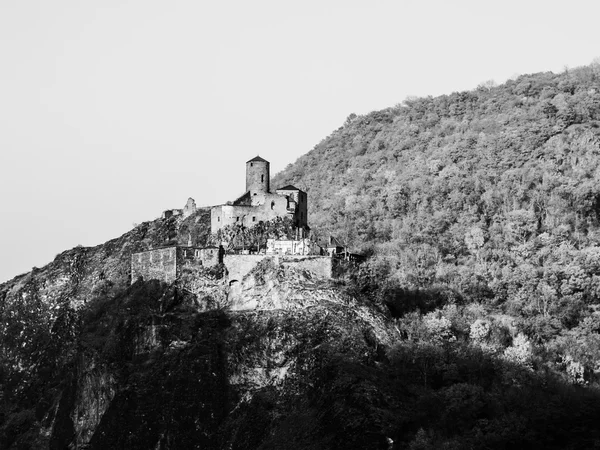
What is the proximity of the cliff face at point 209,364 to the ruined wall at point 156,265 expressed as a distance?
576mm

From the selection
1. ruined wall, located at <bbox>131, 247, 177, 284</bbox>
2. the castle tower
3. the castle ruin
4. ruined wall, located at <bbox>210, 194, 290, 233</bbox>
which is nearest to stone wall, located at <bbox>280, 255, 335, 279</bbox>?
the castle ruin

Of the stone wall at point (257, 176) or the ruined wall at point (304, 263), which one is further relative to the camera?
the stone wall at point (257, 176)

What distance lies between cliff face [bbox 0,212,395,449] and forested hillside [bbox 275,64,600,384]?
179 inches

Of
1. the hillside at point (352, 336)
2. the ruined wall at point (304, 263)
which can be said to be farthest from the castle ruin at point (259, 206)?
the ruined wall at point (304, 263)

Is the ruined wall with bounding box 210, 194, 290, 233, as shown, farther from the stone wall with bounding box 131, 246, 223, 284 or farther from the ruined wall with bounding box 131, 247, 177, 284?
the ruined wall with bounding box 131, 247, 177, 284

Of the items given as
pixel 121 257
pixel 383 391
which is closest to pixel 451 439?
pixel 383 391

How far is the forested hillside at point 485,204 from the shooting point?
89.4 m

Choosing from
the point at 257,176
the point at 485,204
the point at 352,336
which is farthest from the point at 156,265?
the point at 485,204

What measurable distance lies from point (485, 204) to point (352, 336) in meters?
41.4

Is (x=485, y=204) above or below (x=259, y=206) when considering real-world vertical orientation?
below

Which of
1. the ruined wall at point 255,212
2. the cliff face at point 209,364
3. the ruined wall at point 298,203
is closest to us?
the cliff face at point 209,364

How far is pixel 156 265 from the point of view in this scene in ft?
257

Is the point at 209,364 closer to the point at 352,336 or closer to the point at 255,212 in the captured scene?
the point at 352,336

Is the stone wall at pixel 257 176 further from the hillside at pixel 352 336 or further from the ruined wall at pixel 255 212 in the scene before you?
the hillside at pixel 352 336
